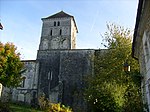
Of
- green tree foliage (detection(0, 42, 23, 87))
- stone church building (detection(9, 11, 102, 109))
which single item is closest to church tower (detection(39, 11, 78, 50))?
stone church building (detection(9, 11, 102, 109))

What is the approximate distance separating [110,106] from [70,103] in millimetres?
20720

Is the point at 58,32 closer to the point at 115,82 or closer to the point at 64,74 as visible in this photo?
the point at 64,74

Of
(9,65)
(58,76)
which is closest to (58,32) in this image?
(58,76)

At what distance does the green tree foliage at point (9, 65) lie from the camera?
88.1 ft

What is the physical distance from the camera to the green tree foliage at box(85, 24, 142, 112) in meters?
18.7

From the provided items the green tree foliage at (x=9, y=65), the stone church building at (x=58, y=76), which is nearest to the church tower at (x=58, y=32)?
the stone church building at (x=58, y=76)

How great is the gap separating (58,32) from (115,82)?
33.0 metres

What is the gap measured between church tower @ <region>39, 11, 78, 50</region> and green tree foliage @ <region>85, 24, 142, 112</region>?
935 inches

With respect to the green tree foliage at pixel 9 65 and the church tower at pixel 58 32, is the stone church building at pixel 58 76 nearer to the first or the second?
the church tower at pixel 58 32

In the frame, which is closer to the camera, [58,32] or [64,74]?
[64,74]

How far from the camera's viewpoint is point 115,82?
22625 mm

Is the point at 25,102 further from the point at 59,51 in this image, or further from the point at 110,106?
the point at 110,106

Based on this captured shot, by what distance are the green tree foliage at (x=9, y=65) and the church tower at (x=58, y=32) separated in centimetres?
2278

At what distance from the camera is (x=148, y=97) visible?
12688 millimetres
